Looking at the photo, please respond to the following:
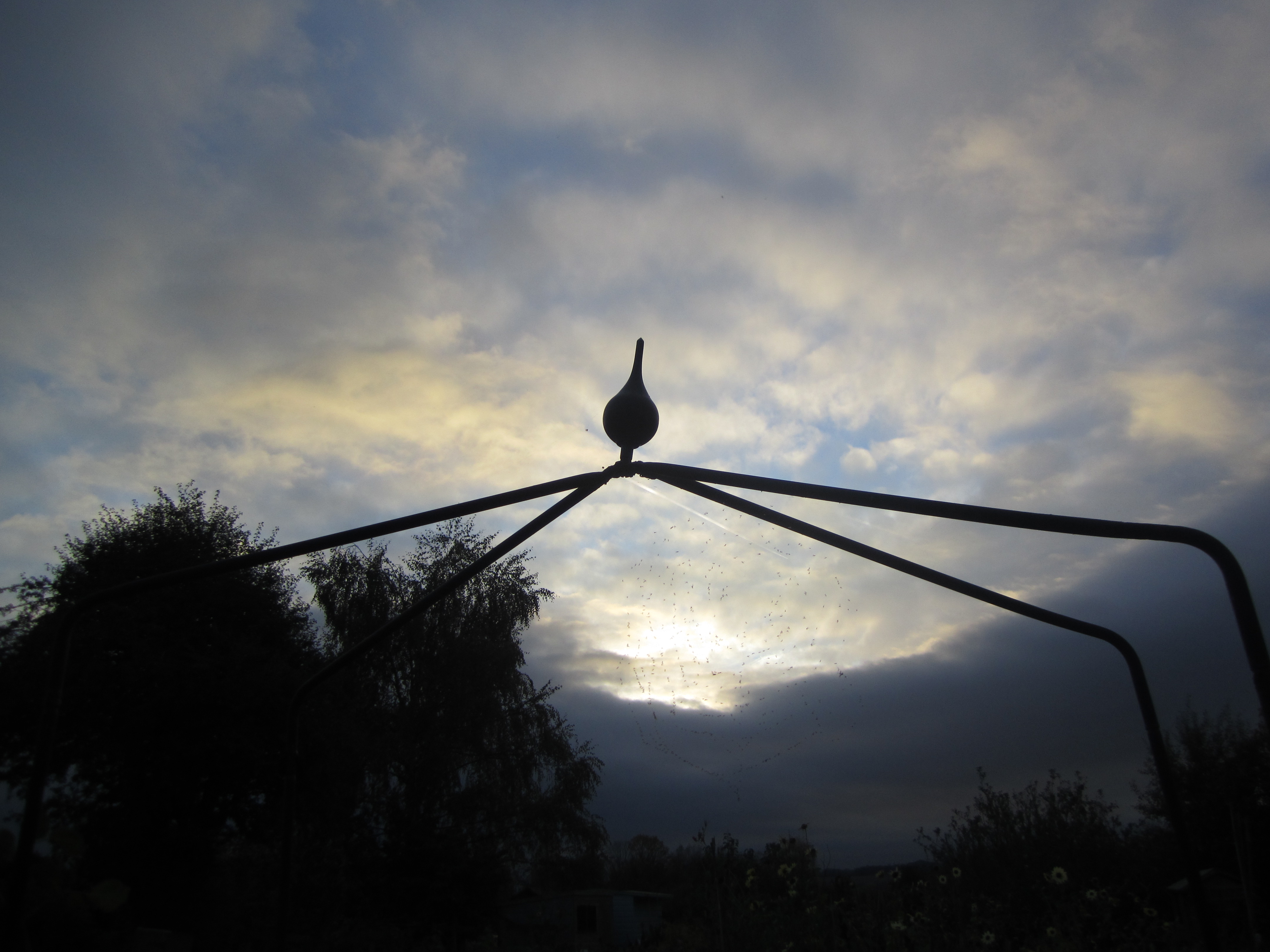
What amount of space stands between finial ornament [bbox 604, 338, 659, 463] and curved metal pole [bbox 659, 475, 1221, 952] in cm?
24

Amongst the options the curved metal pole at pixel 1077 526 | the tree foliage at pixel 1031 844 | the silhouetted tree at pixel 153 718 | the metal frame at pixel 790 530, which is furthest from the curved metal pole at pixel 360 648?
the silhouetted tree at pixel 153 718

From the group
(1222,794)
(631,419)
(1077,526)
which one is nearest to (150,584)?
(631,419)

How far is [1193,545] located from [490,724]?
20013 millimetres

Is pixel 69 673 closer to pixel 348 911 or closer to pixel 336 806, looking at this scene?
pixel 336 806

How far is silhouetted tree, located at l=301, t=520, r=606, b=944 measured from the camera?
18938mm

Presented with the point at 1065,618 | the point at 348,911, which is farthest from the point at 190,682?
the point at 1065,618

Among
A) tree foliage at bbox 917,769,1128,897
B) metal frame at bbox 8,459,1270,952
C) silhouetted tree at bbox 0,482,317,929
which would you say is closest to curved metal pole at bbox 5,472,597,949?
metal frame at bbox 8,459,1270,952

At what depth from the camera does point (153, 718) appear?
1706 cm

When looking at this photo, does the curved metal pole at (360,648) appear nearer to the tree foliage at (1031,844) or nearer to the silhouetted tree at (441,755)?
the tree foliage at (1031,844)

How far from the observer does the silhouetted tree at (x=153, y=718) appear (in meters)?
16.7

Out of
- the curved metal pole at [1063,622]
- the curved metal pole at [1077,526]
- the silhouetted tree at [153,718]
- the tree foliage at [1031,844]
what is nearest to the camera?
the curved metal pole at [1077,526]

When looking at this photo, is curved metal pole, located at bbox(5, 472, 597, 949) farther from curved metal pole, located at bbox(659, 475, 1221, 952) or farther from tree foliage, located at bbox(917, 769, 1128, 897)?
tree foliage, located at bbox(917, 769, 1128, 897)

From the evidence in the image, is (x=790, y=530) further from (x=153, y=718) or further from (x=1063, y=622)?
(x=153, y=718)

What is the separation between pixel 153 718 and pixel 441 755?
6.42 meters
